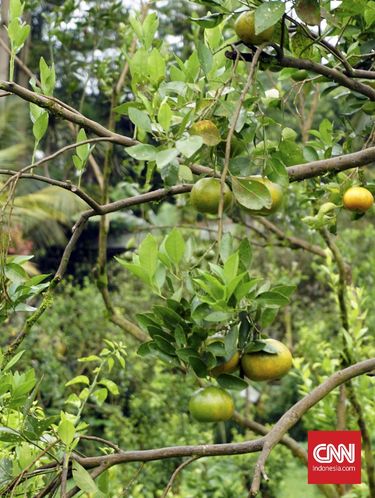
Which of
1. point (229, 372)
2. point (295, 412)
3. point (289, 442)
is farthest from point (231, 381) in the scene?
point (289, 442)

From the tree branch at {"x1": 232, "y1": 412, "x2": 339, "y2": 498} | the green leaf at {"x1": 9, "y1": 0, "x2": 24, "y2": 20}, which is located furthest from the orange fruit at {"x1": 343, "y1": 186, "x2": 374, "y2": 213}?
the tree branch at {"x1": 232, "y1": 412, "x2": 339, "y2": 498}

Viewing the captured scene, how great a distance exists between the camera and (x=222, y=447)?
1.02 meters

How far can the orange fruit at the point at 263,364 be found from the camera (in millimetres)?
915

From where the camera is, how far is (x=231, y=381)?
2.97 ft

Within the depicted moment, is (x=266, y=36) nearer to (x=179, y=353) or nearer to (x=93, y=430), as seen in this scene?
(x=179, y=353)

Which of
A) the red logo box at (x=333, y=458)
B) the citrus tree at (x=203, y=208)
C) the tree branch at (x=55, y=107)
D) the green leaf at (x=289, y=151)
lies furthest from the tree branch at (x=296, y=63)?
the red logo box at (x=333, y=458)

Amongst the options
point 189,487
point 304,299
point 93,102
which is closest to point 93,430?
point 189,487

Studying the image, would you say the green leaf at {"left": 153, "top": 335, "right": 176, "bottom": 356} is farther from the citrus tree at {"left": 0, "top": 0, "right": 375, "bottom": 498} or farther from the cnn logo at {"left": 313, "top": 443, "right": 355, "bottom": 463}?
the cnn logo at {"left": 313, "top": 443, "right": 355, "bottom": 463}

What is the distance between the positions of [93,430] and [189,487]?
6.41 feet

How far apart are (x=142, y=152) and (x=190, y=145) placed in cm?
8

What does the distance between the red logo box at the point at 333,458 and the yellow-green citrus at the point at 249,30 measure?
31.2 inches

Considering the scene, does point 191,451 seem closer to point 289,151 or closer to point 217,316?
point 217,316

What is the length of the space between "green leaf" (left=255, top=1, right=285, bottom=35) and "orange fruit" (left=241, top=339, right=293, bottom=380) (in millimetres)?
383

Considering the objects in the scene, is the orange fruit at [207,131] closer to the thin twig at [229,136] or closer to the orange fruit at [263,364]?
the thin twig at [229,136]
